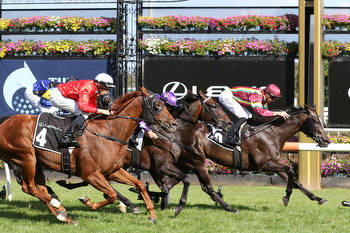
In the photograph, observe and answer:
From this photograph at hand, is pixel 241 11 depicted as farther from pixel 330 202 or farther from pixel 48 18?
pixel 330 202

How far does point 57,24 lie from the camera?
557 inches

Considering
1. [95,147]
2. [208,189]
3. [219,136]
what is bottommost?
Result: [208,189]

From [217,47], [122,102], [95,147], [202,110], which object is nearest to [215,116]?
[202,110]

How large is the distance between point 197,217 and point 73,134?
194 cm

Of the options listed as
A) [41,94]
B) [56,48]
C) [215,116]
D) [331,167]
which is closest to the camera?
[215,116]

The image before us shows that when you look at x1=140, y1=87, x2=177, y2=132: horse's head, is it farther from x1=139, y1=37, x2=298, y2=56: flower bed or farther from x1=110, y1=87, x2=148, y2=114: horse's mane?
x1=139, y1=37, x2=298, y2=56: flower bed

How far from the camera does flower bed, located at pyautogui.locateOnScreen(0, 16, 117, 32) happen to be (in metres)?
13.9

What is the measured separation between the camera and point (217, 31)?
44.7 ft

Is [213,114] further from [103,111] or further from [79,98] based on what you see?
[79,98]

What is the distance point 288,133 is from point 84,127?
3.32 m

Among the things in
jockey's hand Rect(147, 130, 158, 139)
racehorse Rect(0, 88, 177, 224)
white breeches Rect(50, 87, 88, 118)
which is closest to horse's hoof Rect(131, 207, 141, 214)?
racehorse Rect(0, 88, 177, 224)

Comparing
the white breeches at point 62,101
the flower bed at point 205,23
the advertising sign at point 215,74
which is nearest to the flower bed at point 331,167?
the advertising sign at point 215,74

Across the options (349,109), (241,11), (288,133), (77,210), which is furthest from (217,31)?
(77,210)

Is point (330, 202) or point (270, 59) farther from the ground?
Answer: point (270, 59)
